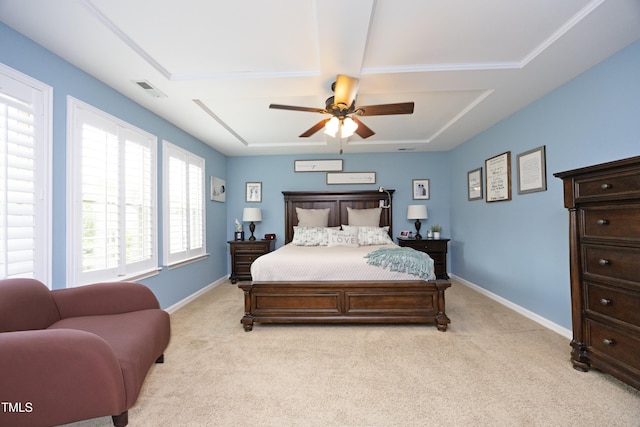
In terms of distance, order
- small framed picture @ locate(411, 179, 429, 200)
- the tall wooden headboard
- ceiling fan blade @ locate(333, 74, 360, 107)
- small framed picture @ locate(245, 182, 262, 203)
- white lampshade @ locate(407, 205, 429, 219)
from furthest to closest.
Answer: small framed picture @ locate(245, 182, 262, 203) < small framed picture @ locate(411, 179, 429, 200) < the tall wooden headboard < white lampshade @ locate(407, 205, 429, 219) < ceiling fan blade @ locate(333, 74, 360, 107)

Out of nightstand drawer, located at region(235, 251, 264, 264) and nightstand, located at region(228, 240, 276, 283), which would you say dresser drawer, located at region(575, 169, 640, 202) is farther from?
nightstand drawer, located at region(235, 251, 264, 264)

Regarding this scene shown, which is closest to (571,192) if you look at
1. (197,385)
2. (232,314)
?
(197,385)

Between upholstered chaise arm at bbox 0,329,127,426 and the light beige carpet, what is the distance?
38 centimetres

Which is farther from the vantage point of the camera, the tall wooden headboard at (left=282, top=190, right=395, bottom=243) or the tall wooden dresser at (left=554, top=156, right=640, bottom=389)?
the tall wooden headboard at (left=282, top=190, right=395, bottom=243)

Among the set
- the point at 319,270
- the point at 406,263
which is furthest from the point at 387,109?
the point at 319,270

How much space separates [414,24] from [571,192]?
5.55 ft

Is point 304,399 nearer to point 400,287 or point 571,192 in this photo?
point 400,287

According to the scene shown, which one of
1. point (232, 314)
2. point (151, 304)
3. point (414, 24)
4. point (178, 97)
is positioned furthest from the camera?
point (232, 314)

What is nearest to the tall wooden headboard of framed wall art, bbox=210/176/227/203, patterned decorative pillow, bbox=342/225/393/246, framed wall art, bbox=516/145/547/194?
patterned decorative pillow, bbox=342/225/393/246

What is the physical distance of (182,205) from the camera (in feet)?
13.2

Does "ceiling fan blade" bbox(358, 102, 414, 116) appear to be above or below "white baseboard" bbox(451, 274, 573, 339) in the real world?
above

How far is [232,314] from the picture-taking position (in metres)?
3.45

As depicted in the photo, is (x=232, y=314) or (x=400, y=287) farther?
(x=232, y=314)

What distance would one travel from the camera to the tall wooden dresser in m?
1.72
